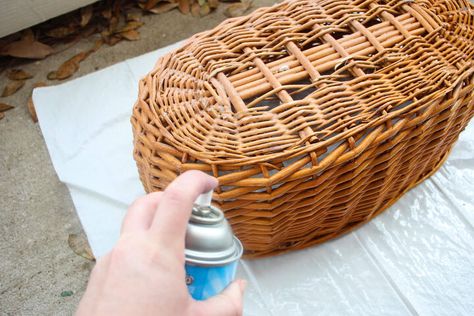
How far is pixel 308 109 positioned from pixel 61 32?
2.83ft

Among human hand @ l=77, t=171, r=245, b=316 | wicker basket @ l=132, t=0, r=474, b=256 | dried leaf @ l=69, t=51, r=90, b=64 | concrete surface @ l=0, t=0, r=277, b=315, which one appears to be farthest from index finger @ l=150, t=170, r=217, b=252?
dried leaf @ l=69, t=51, r=90, b=64

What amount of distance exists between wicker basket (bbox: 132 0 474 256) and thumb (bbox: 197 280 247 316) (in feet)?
0.75

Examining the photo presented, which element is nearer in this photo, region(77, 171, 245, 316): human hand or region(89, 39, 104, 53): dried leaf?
region(77, 171, 245, 316): human hand

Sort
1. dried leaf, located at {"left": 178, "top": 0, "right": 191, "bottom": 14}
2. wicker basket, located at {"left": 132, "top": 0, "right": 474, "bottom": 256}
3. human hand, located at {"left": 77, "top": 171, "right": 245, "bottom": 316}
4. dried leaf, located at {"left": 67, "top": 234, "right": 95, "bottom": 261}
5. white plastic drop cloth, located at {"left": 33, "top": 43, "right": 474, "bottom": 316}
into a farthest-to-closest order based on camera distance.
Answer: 1. dried leaf, located at {"left": 178, "top": 0, "right": 191, "bottom": 14}
2. dried leaf, located at {"left": 67, "top": 234, "right": 95, "bottom": 261}
3. white plastic drop cloth, located at {"left": 33, "top": 43, "right": 474, "bottom": 316}
4. wicker basket, located at {"left": 132, "top": 0, "right": 474, "bottom": 256}
5. human hand, located at {"left": 77, "top": 171, "right": 245, "bottom": 316}

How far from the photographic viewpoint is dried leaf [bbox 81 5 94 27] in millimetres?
1346

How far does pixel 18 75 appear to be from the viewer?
1.27m

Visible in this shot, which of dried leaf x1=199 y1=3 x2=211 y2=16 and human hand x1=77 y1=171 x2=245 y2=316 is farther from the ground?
human hand x1=77 y1=171 x2=245 y2=316

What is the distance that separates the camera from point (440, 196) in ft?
3.16

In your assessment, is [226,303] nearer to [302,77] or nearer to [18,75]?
[302,77]

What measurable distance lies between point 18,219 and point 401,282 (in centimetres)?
71

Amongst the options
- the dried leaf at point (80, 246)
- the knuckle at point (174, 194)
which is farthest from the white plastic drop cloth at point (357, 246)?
the knuckle at point (174, 194)

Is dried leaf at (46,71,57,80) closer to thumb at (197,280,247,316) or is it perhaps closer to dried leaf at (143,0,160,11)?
dried leaf at (143,0,160,11)

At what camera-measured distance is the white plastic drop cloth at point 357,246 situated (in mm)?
851

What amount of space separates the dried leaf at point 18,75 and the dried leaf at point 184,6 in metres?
0.41
